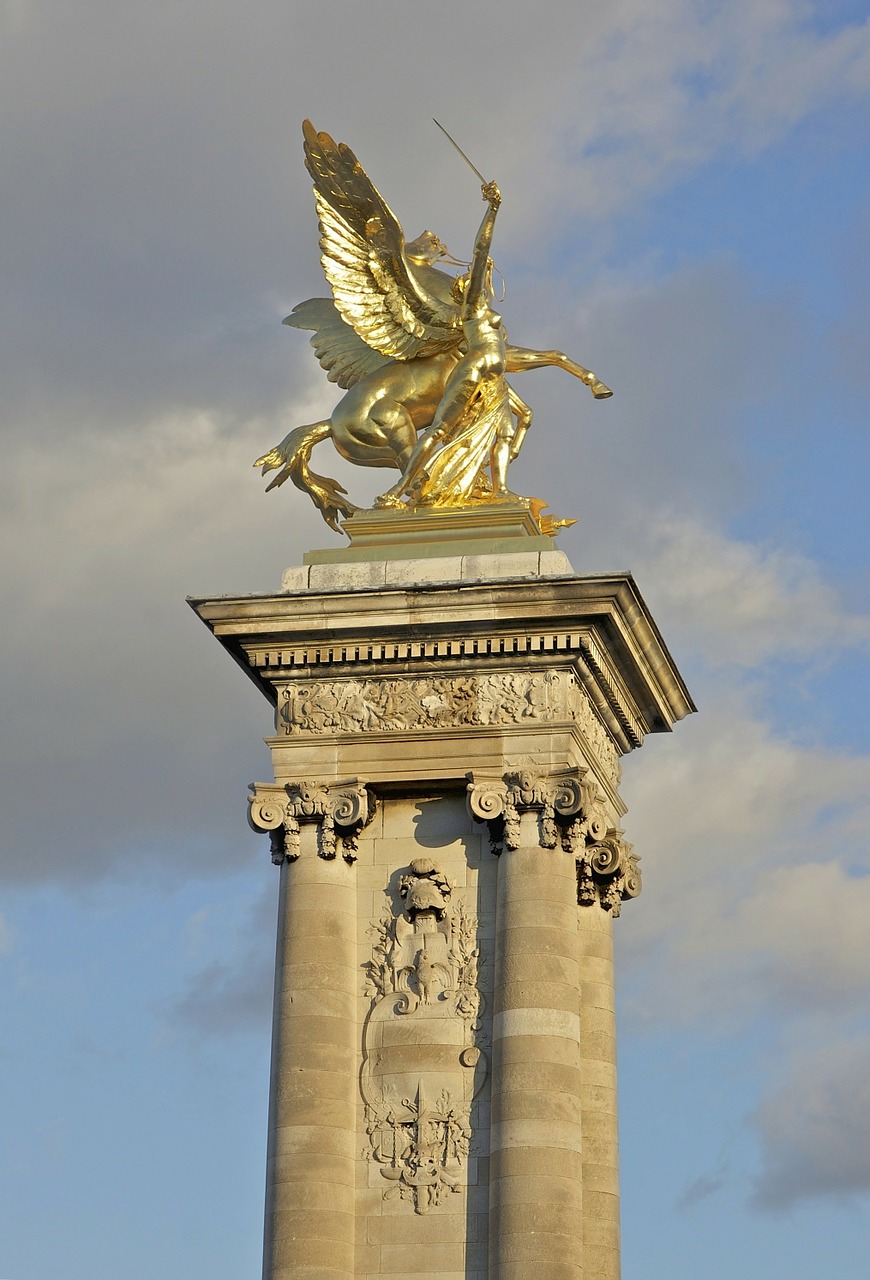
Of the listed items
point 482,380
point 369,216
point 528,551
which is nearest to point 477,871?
point 528,551

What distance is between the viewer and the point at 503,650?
101 feet

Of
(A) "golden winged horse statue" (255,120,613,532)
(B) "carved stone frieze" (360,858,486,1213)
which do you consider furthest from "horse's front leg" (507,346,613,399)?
(B) "carved stone frieze" (360,858,486,1213)

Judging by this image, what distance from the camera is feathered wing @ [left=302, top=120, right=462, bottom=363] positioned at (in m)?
33.5

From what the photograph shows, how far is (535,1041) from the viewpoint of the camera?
29422 mm

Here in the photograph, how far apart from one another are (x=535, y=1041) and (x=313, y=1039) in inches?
96.1

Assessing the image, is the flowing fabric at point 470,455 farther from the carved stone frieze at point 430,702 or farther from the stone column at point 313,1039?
the stone column at point 313,1039

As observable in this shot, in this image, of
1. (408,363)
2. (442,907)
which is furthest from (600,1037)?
(408,363)

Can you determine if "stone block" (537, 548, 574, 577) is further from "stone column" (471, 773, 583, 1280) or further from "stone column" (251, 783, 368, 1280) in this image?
"stone column" (251, 783, 368, 1280)

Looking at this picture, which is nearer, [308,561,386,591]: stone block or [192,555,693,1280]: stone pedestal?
[192,555,693,1280]: stone pedestal

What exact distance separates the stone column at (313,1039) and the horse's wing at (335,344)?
596 cm

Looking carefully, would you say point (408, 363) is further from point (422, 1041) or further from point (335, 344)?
point (422, 1041)

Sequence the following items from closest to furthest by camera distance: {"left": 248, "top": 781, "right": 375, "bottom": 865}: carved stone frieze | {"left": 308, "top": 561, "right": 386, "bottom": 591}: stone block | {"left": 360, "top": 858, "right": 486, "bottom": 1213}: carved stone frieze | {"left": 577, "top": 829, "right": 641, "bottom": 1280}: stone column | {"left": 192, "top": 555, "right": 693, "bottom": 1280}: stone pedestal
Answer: {"left": 192, "top": 555, "right": 693, "bottom": 1280}: stone pedestal → {"left": 360, "top": 858, "right": 486, "bottom": 1213}: carved stone frieze → {"left": 577, "top": 829, "right": 641, "bottom": 1280}: stone column → {"left": 248, "top": 781, "right": 375, "bottom": 865}: carved stone frieze → {"left": 308, "top": 561, "right": 386, "bottom": 591}: stone block

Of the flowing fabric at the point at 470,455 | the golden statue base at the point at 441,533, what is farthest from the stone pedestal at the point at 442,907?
the flowing fabric at the point at 470,455

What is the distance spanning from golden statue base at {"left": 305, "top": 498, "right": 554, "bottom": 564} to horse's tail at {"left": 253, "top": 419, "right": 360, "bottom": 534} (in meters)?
1.21
